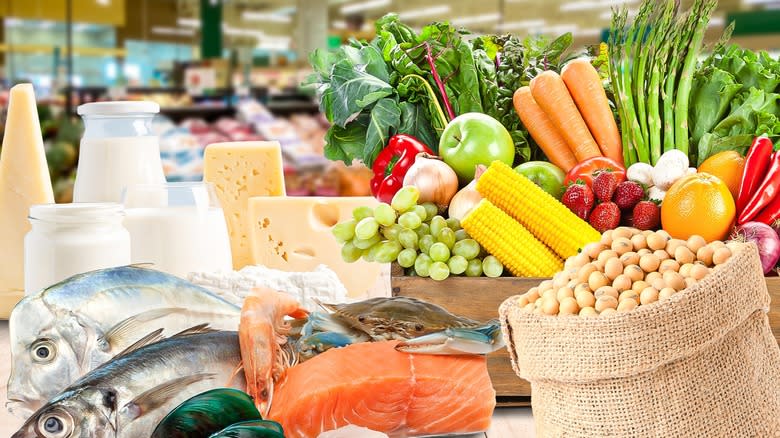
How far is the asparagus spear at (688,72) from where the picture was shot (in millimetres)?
1613

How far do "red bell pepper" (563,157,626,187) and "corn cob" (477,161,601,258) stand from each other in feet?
0.43

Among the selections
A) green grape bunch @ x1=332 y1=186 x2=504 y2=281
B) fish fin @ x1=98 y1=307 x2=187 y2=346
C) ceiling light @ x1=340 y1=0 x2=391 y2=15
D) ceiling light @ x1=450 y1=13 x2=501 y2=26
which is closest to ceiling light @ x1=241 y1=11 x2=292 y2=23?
ceiling light @ x1=340 y1=0 x2=391 y2=15

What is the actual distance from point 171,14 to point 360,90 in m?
3.98

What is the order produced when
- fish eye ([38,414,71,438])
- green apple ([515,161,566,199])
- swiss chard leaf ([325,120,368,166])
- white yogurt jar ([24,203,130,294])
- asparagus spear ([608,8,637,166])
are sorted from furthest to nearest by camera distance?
swiss chard leaf ([325,120,368,166]) → asparagus spear ([608,8,637,166]) → green apple ([515,161,566,199]) → white yogurt jar ([24,203,130,294]) → fish eye ([38,414,71,438])

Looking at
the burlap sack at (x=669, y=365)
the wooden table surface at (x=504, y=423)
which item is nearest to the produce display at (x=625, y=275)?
the burlap sack at (x=669, y=365)

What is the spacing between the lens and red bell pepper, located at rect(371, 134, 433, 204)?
162 centimetres

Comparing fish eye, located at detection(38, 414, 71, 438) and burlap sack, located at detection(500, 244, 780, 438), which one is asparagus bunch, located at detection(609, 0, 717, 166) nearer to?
burlap sack, located at detection(500, 244, 780, 438)

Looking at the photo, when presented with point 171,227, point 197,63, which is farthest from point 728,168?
point 197,63

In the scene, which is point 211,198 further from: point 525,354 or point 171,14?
point 171,14

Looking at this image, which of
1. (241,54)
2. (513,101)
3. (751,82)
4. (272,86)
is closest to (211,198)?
(513,101)

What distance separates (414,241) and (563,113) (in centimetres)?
50

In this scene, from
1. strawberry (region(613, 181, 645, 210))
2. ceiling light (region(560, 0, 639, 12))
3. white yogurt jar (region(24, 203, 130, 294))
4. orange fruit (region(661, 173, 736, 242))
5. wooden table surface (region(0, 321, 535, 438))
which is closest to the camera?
wooden table surface (region(0, 321, 535, 438))

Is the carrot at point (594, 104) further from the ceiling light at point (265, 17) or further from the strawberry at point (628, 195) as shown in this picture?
the ceiling light at point (265, 17)

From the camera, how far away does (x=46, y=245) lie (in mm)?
1194
